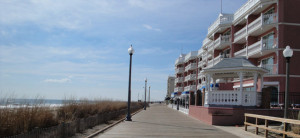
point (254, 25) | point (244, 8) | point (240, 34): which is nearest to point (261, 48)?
point (254, 25)

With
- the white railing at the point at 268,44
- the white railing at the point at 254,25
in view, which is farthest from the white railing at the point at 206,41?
the white railing at the point at 268,44

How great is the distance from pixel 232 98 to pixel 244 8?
18543 mm

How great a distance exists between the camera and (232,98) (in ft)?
64.5

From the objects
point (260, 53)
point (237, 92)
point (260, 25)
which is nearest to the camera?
point (237, 92)

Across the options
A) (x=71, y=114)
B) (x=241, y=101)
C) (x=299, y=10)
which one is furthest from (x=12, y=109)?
(x=299, y=10)

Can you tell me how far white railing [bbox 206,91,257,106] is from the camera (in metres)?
→ 19.1

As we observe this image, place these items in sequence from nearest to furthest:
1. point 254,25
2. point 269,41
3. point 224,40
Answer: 1. point 269,41
2. point 254,25
3. point 224,40

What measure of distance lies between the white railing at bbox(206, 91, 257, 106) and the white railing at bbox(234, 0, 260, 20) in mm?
14871

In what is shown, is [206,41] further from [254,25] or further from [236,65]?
[236,65]

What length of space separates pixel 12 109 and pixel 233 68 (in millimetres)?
14381

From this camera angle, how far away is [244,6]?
34.8 metres

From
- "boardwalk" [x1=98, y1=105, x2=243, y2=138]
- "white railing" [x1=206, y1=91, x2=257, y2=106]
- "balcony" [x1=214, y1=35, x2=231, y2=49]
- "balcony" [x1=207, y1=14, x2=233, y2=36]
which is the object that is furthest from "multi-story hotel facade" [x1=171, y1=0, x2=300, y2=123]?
"boardwalk" [x1=98, y1=105, x2=243, y2=138]

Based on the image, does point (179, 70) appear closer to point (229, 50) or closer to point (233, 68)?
point (229, 50)

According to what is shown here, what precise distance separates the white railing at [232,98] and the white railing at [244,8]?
48.8ft
